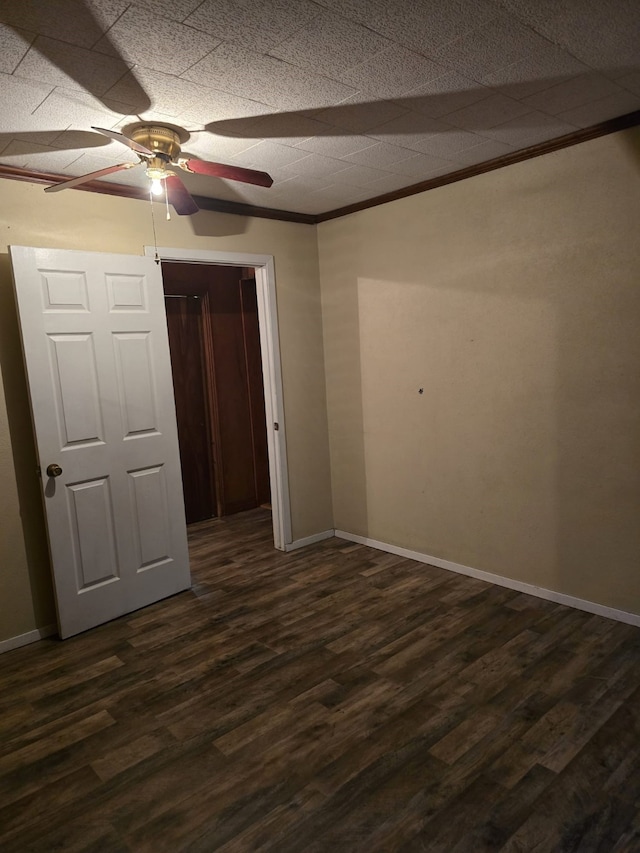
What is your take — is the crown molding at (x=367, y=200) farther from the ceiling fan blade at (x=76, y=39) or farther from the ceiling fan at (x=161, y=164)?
the ceiling fan blade at (x=76, y=39)

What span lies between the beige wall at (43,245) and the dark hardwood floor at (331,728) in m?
0.41

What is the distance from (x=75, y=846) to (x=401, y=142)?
3199 mm

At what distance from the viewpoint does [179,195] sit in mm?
2691

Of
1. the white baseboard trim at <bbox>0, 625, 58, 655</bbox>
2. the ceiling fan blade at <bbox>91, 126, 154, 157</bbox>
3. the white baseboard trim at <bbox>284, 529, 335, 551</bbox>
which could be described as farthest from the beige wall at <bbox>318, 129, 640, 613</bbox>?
the white baseboard trim at <bbox>0, 625, 58, 655</bbox>

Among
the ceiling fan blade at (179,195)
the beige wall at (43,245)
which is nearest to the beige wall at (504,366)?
the beige wall at (43,245)

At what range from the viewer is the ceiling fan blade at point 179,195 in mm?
2598

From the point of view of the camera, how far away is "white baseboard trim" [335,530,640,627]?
2.99 metres

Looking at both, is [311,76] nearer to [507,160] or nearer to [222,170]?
[222,170]

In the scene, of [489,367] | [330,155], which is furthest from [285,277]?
[489,367]

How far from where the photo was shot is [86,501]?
125 inches

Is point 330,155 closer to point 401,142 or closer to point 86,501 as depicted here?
point 401,142

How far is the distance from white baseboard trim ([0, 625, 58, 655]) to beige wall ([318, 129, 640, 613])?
7.34 feet

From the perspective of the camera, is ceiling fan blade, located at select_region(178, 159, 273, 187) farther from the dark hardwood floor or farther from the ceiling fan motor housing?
the dark hardwood floor

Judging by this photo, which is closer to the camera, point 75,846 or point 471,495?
point 75,846
